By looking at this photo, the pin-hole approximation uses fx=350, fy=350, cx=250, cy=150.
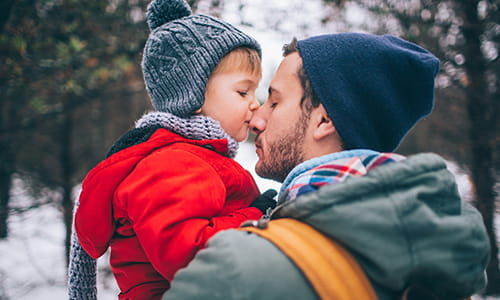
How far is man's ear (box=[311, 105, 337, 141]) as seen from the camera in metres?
1.52

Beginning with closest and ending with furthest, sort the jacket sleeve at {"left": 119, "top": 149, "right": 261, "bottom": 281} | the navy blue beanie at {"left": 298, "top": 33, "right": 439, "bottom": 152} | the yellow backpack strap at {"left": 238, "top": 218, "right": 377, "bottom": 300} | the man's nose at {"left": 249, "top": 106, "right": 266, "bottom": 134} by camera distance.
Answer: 1. the yellow backpack strap at {"left": 238, "top": 218, "right": 377, "bottom": 300}
2. the jacket sleeve at {"left": 119, "top": 149, "right": 261, "bottom": 281}
3. the navy blue beanie at {"left": 298, "top": 33, "right": 439, "bottom": 152}
4. the man's nose at {"left": 249, "top": 106, "right": 266, "bottom": 134}

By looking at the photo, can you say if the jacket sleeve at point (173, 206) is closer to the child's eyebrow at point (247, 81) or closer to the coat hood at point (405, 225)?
the coat hood at point (405, 225)

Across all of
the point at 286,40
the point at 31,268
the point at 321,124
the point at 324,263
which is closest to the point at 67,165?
the point at 31,268

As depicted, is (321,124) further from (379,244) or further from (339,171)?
(379,244)

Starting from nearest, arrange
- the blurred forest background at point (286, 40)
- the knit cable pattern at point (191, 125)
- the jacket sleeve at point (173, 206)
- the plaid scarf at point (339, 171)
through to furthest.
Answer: the plaid scarf at point (339, 171) < the jacket sleeve at point (173, 206) < the knit cable pattern at point (191, 125) < the blurred forest background at point (286, 40)

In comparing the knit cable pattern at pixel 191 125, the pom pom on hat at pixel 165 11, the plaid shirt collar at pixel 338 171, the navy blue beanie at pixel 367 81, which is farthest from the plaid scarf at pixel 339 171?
the pom pom on hat at pixel 165 11

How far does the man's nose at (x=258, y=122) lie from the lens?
1.72m

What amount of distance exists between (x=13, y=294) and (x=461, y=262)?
15.7 feet

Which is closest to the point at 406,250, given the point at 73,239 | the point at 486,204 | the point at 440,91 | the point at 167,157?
the point at 167,157

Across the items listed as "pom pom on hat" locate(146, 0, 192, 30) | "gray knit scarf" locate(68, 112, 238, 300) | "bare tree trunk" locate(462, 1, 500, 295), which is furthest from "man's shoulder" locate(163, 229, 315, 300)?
"bare tree trunk" locate(462, 1, 500, 295)

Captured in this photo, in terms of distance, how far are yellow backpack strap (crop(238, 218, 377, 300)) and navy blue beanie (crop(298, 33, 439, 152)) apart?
2.23ft

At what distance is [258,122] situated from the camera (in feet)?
5.67

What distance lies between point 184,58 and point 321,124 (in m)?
0.71

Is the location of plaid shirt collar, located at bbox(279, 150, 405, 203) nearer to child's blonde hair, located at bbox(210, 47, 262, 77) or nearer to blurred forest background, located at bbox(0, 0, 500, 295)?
child's blonde hair, located at bbox(210, 47, 262, 77)
